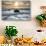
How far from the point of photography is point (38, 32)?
307 cm

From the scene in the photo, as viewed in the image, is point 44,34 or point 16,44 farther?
point 44,34

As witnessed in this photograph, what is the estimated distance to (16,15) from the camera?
304cm

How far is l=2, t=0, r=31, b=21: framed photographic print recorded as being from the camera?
119 inches

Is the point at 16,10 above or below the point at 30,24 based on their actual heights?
above

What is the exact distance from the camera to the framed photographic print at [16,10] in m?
3.03

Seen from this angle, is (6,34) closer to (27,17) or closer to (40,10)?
(27,17)

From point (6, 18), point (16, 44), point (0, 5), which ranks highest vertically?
point (0, 5)

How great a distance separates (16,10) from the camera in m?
3.03

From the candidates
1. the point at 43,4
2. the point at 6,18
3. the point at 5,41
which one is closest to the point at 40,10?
the point at 43,4

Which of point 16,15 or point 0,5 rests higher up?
point 0,5

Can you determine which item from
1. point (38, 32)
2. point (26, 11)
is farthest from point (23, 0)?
point (38, 32)

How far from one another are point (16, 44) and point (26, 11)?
64 centimetres

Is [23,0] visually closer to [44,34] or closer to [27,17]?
[27,17]

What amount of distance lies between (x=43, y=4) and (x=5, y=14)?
28.8 inches
